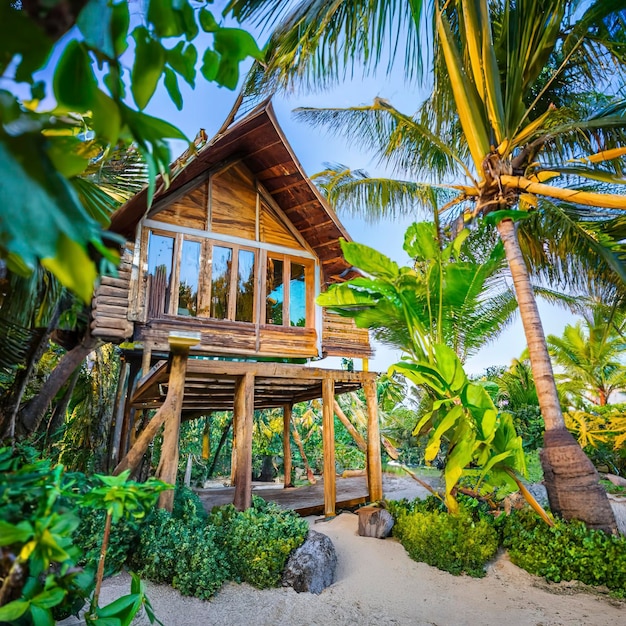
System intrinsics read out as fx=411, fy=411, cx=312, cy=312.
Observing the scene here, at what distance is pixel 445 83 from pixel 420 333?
4.59 m

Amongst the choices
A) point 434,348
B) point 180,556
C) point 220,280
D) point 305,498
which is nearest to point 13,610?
point 180,556

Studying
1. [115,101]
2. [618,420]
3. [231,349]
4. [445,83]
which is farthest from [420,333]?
[618,420]

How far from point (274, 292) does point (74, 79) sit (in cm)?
811

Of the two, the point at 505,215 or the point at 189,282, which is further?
the point at 189,282

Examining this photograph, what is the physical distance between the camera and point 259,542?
16.4 feet

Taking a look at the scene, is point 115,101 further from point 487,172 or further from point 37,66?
point 487,172

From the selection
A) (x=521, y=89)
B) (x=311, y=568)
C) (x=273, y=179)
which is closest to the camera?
(x=311, y=568)

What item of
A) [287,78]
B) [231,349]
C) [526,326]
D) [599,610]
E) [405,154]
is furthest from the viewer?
[405,154]

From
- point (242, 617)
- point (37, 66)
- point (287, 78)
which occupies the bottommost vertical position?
point (242, 617)

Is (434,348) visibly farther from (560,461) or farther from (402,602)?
(402,602)

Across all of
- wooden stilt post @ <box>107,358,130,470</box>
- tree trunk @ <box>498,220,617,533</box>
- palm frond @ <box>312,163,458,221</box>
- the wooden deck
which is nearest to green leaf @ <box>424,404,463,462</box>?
tree trunk @ <box>498,220,617,533</box>

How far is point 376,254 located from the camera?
6.15 m

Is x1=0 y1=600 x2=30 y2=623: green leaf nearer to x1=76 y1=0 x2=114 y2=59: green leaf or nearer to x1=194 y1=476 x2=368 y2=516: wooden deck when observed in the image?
x1=76 y1=0 x2=114 y2=59: green leaf

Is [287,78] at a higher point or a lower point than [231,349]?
higher
